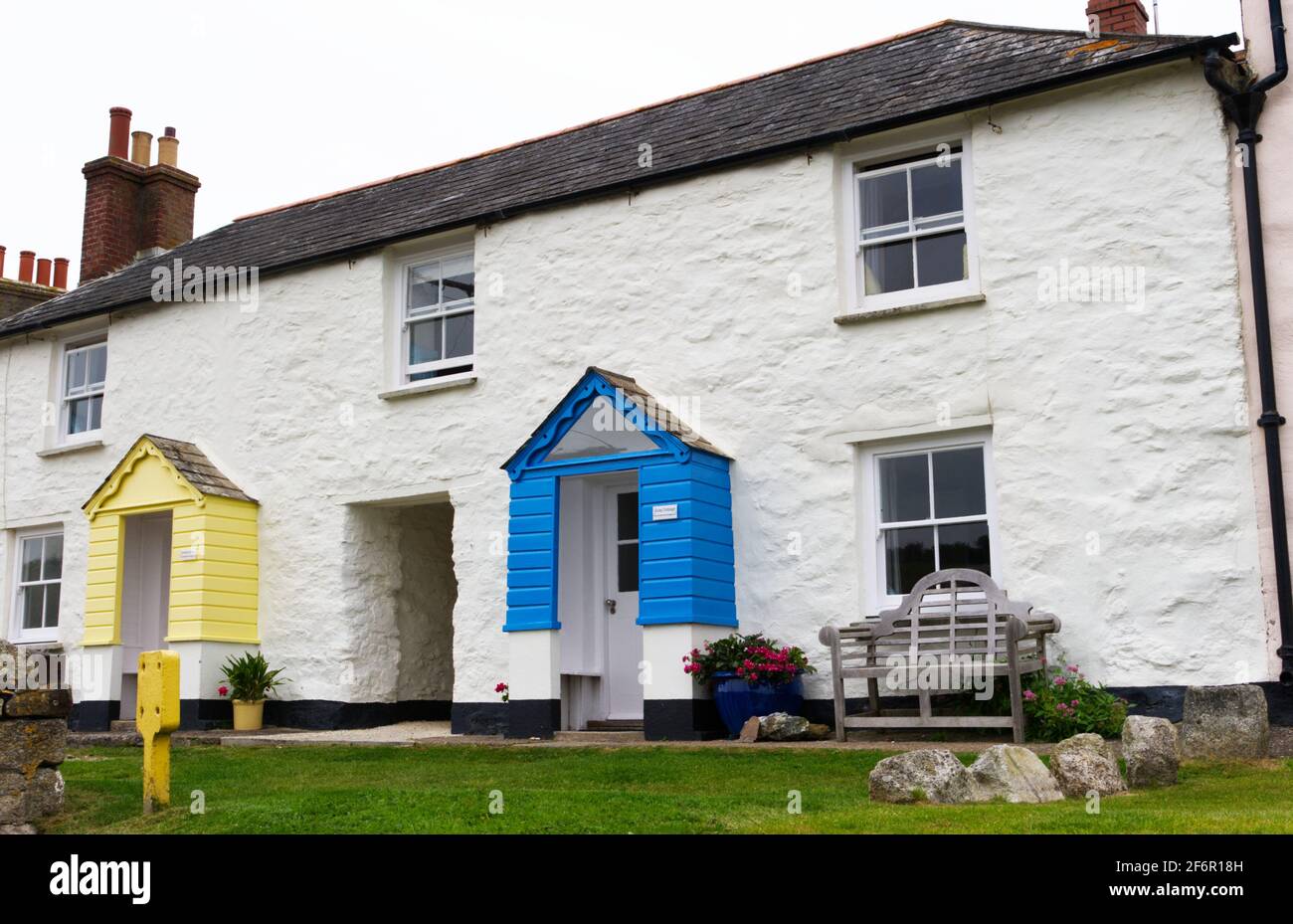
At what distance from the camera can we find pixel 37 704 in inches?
285

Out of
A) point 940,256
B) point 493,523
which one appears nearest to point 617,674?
point 493,523

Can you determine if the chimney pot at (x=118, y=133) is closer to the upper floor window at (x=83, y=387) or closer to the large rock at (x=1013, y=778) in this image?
the upper floor window at (x=83, y=387)

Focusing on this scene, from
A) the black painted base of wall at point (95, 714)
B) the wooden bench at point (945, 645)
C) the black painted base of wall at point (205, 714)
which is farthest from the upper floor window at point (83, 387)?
the wooden bench at point (945, 645)

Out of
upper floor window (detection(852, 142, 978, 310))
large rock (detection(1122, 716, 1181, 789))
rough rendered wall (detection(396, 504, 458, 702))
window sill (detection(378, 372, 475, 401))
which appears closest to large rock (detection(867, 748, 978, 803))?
large rock (detection(1122, 716, 1181, 789))

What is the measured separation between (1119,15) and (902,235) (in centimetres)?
296

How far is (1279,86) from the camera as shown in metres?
10.1

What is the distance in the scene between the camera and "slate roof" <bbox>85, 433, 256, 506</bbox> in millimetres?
14641

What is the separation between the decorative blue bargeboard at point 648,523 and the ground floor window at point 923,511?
1.28 m

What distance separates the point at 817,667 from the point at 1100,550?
2.51m

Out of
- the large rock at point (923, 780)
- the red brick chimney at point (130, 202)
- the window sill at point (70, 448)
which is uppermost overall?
the red brick chimney at point (130, 202)

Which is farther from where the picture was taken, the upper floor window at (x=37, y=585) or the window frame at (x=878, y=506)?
the upper floor window at (x=37, y=585)

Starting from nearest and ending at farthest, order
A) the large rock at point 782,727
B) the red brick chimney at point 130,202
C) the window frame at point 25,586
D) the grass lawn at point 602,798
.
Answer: the grass lawn at point 602,798 < the large rock at point 782,727 < the window frame at point 25,586 < the red brick chimney at point 130,202

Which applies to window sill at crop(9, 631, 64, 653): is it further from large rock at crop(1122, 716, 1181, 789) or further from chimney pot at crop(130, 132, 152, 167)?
large rock at crop(1122, 716, 1181, 789)

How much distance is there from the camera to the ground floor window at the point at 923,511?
10953 mm
